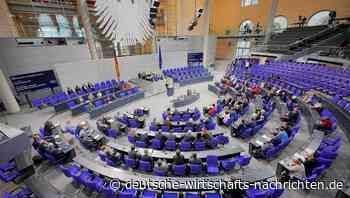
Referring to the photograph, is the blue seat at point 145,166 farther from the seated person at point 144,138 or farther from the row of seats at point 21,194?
the row of seats at point 21,194

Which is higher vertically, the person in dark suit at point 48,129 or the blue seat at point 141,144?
the person in dark suit at point 48,129

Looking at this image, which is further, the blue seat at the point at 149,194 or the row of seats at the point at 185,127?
the row of seats at the point at 185,127

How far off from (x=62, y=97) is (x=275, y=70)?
1819 cm

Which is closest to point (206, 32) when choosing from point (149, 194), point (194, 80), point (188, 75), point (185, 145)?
point (188, 75)

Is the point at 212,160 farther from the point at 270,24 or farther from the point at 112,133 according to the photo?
the point at 270,24

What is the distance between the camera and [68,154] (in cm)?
663

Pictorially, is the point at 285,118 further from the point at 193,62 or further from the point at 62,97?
the point at 193,62

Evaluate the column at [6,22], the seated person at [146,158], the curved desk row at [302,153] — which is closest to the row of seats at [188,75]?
the seated person at [146,158]

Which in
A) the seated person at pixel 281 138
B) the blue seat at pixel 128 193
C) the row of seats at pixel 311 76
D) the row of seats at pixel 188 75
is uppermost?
the row of seats at pixel 311 76

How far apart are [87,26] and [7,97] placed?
26.1 ft

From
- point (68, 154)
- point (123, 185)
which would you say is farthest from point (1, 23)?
point (123, 185)

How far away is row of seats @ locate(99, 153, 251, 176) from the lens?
17.7 feet

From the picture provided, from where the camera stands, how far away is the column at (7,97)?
424 inches

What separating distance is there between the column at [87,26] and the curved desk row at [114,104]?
6042 millimetres
